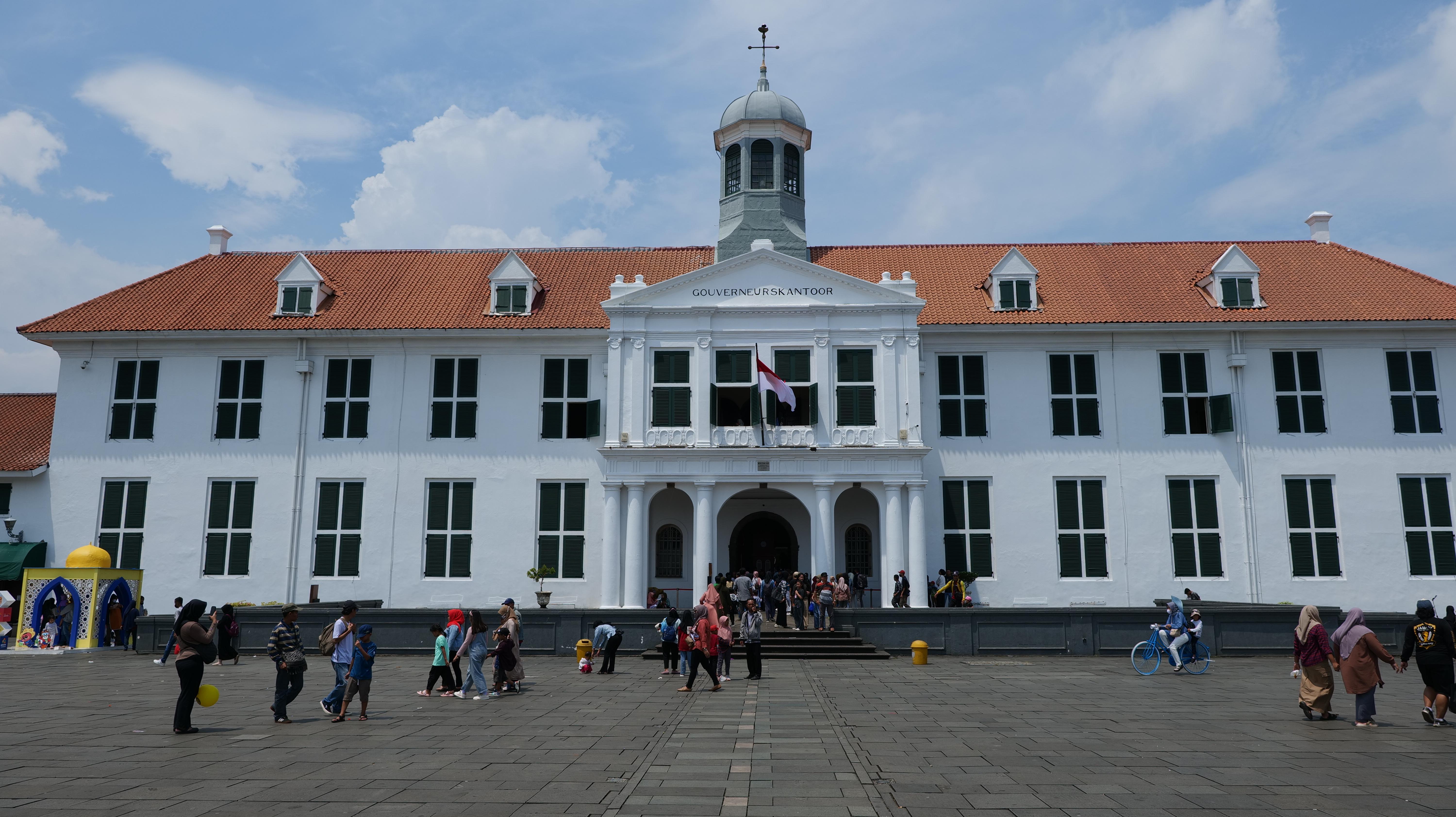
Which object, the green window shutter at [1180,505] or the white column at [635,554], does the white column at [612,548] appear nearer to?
the white column at [635,554]

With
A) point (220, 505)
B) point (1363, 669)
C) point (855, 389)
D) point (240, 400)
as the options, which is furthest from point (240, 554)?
point (1363, 669)

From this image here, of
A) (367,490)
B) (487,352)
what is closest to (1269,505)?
(487,352)

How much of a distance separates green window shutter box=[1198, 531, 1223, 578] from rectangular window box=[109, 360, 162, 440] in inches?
1204

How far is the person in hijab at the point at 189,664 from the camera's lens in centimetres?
1120

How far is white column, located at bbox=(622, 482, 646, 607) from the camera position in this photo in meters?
25.0

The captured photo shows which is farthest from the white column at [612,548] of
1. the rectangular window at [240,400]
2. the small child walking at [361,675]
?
the small child walking at [361,675]

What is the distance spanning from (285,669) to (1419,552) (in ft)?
93.4

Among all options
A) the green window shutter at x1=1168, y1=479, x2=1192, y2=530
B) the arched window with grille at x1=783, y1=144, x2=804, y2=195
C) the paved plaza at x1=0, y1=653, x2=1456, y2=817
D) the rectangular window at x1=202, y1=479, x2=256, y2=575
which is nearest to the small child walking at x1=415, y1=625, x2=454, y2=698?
the paved plaza at x1=0, y1=653, x2=1456, y2=817

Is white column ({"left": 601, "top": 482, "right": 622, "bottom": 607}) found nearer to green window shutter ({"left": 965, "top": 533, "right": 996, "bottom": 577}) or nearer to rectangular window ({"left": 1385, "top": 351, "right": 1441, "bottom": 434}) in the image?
green window shutter ({"left": 965, "top": 533, "right": 996, "bottom": 577})

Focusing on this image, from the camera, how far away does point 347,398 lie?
27.8 m

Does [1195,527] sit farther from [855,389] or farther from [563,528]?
[563,528]

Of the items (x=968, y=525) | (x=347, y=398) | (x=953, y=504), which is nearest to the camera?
(x=968, y=525)

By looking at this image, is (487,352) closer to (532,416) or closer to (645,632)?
(532,416)

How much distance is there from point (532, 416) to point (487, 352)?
2393mm
